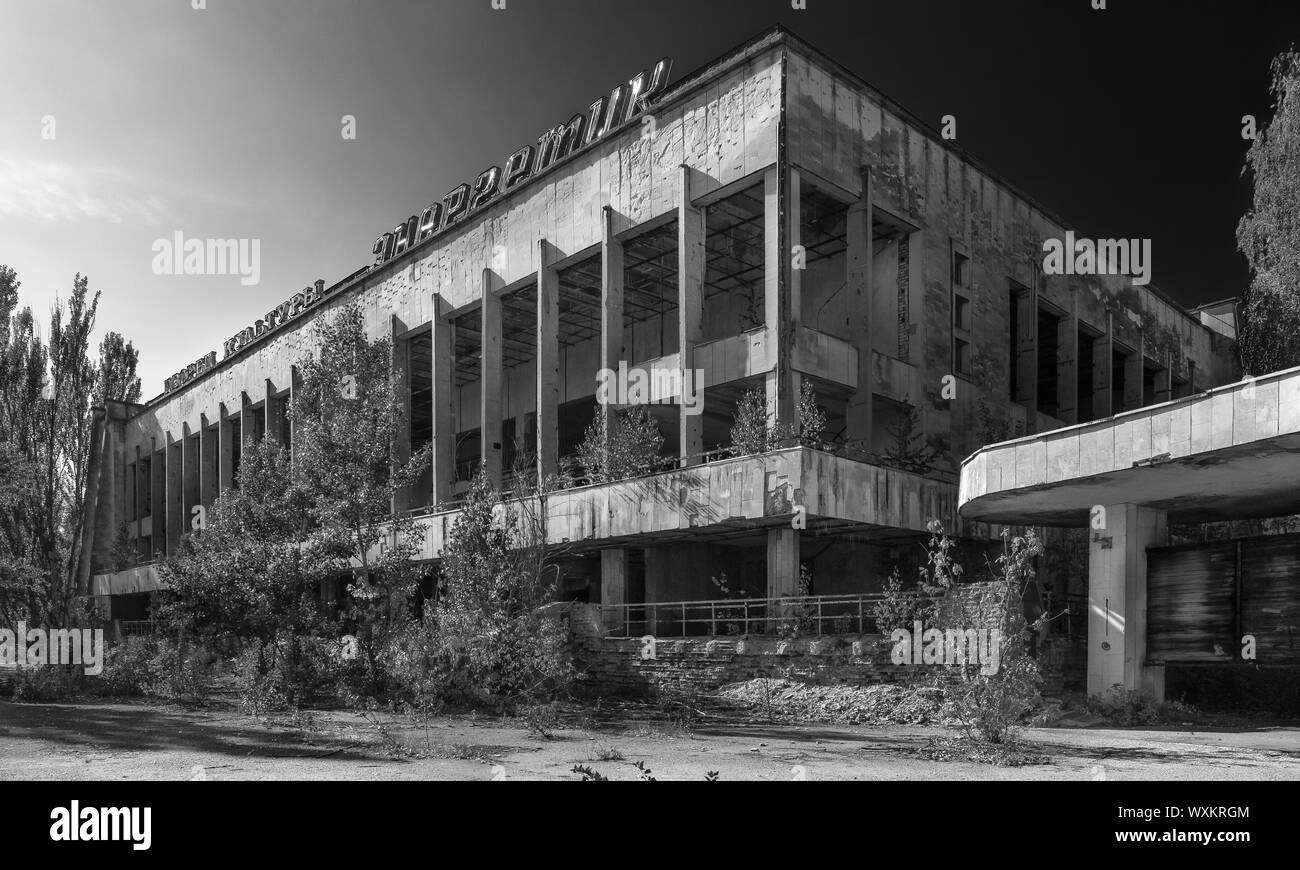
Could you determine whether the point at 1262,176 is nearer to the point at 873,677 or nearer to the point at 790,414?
the point at 790,414

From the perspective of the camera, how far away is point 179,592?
21.1 meters

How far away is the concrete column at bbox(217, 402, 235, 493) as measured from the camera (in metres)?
55.0

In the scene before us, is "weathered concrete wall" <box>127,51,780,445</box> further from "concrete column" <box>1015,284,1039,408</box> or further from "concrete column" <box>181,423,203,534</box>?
"concrete column" <box>181,423,203,534</box>

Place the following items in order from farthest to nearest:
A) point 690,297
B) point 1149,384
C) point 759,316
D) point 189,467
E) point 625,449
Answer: point 189,467 < point 1149,384 < point 759,316 < point 690,297 < point 625,449

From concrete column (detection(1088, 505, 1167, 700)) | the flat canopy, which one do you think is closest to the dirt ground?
concrete column (detection(1088, 505, 1167, 700))

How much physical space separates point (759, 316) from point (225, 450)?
118 feet

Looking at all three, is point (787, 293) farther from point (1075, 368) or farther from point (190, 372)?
point (190, 372)

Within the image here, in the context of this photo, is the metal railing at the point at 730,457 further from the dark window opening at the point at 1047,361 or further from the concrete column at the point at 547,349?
the dark window opening at the point at 1047,361

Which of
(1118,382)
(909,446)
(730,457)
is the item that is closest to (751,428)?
(730,457)

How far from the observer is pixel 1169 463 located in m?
15.9

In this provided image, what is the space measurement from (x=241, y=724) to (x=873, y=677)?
12.5 meters

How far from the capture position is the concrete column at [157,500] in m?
67.1

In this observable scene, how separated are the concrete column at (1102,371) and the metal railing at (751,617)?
1890cm
